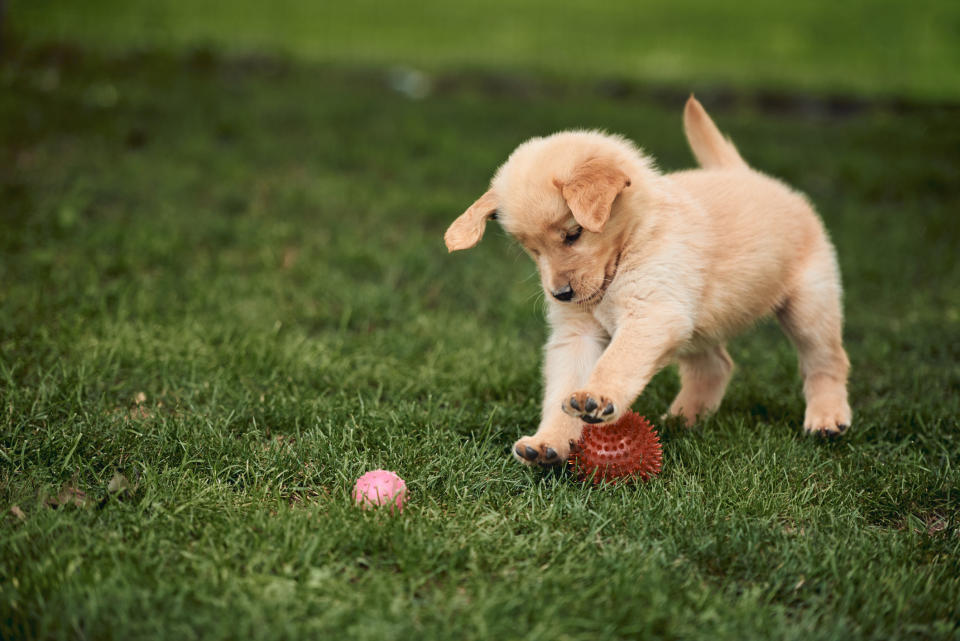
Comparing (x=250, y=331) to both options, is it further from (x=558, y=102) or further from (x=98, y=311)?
(x=558, y=102)

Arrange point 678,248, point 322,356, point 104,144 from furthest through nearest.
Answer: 1. point 104,144
2. point 322,356
3. point 678,248

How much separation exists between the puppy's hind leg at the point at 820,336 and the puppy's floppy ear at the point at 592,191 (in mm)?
1005

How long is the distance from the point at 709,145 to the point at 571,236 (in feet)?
3.93

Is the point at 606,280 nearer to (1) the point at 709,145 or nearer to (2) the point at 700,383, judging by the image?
(2) the point at 700,383

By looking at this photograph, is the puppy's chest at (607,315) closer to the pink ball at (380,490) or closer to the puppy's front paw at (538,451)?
the puppy's front paw at (538,451)

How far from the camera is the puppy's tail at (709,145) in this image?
353 cm

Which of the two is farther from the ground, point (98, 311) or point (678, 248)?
point (678, 248)

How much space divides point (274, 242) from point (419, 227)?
3.13 feet

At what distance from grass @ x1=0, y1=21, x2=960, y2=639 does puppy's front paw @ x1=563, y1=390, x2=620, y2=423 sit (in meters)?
0.24

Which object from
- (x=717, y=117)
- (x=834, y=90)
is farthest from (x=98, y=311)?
(x=834, y=90)

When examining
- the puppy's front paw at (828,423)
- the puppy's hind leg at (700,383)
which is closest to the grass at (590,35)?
the puppy's hind leg at (700,383)

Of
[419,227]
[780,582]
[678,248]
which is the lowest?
[419,227]

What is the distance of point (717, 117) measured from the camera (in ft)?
27.9

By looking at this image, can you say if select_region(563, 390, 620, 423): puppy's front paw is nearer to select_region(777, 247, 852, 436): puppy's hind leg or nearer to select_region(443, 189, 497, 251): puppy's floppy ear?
select_region(443, 189, 497, 251): puppy's floppy ear
